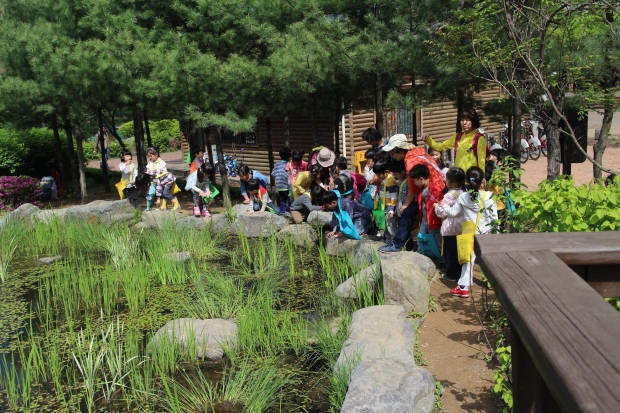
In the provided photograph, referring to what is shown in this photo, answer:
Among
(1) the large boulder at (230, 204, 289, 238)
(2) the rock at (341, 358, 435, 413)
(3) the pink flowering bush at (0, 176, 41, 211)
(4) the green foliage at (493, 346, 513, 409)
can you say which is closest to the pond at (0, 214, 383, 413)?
(1) the large boulder at (230, 204, 289, 238)

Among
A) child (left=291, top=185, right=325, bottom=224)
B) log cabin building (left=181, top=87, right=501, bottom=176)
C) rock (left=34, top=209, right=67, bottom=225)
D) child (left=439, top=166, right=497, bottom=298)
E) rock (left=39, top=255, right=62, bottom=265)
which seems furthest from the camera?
log cabin building (left=181, top=87, right=501, bottom=176)

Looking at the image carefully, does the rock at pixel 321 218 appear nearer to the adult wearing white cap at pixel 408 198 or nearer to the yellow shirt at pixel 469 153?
the adult wearing white cap at pixel 408 198

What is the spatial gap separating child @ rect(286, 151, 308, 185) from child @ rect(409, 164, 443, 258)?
8.65 feet

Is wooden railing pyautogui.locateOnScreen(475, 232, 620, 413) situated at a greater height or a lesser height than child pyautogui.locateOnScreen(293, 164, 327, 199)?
greater

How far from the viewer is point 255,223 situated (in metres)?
8.30

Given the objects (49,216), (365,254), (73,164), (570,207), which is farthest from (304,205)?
(73,164)

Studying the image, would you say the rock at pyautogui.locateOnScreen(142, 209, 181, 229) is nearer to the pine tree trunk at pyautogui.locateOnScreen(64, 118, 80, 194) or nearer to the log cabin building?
the log cabin building

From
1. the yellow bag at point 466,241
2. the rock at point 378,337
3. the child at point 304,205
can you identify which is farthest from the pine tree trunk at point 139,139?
the rock at point 378,337

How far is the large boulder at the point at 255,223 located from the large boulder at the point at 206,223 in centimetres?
16

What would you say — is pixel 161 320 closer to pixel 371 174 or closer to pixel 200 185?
pixel 371 174

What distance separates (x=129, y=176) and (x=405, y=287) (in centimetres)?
635

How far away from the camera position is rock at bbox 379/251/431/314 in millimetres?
4984

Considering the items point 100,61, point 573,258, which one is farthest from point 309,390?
point 100,61

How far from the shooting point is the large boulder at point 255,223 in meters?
8.09
